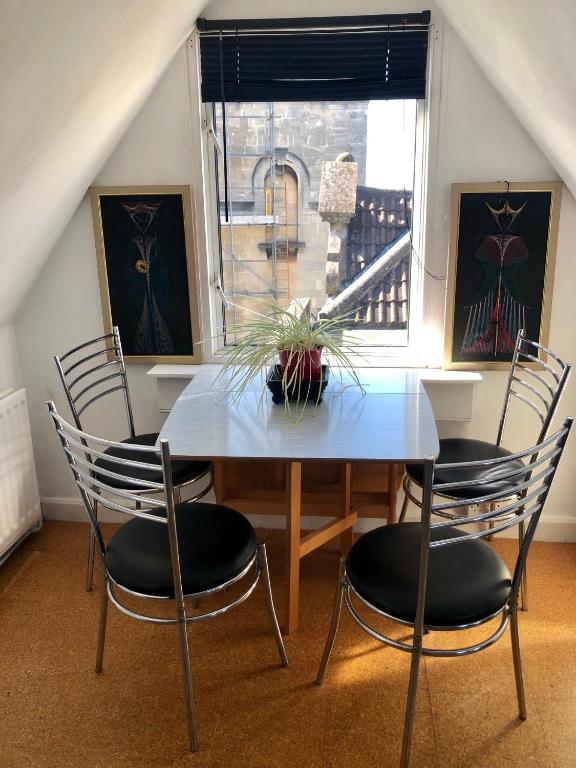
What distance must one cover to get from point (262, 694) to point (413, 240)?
1777 millimetres

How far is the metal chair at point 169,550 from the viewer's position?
1.67 meters

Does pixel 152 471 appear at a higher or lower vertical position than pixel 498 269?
lower

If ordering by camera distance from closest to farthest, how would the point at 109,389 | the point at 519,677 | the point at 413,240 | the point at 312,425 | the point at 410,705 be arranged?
the point at 410,705 → the point at 519,677 → the point at 312,425 → the point at 413,240 → the point at 109,389

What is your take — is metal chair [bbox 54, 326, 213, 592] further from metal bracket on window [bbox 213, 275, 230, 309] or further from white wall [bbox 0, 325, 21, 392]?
metal bracket on window [bbox 213, 275, 230, 309]

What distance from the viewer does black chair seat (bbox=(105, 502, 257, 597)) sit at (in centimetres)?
175

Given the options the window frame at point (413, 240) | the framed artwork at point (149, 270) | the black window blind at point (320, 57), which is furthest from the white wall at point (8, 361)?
the black window blind at point (320, 57)

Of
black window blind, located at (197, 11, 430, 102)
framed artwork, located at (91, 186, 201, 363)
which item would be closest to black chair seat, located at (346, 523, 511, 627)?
framed artwork, located at (91, 186, 201, 363)

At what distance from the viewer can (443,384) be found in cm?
260

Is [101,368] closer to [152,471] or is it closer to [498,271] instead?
[152,471]

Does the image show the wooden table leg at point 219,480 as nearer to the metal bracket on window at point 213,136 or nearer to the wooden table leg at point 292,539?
the wooden table leg at point 292,539

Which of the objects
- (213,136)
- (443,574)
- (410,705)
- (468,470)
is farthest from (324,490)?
(213,136)

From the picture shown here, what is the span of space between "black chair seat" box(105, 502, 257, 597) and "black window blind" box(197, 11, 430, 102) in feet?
5.16

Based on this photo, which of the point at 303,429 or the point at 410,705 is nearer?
the point at 410,705

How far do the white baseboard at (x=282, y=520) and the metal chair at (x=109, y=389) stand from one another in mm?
406
